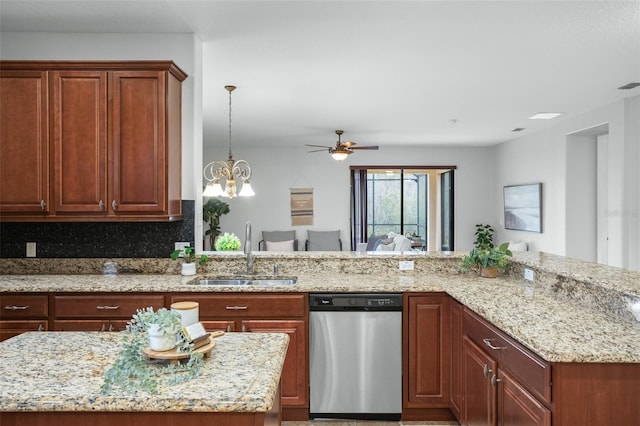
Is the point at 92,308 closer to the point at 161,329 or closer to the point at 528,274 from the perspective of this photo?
the point at 161,329

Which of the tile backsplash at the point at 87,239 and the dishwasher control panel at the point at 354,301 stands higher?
the tile backsplash at the point at 87,239

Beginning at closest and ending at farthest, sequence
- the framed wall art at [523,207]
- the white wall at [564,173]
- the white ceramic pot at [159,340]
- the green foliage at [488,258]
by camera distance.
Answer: the white ceramic pot at [159,340] < the green foliage at [488,258] < the white wall at [564,173] < the framed wall art at [523,207]

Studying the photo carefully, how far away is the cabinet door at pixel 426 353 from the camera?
9.34 feet

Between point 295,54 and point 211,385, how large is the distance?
2.97m


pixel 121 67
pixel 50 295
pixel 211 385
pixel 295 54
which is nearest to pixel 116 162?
pixel 121 67

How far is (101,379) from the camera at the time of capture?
4.28 ft

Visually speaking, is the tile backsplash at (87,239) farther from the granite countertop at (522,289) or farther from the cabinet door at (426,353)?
the cabinet door at (426,353)

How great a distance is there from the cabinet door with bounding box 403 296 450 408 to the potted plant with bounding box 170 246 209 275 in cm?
154

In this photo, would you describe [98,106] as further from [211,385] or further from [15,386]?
[211,385]

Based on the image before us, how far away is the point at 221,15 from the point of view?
9.68 ft

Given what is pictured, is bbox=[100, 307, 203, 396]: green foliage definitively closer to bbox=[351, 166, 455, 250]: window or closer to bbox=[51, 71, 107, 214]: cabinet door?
bbox=[51, 71, 107, 214]: cabinet door

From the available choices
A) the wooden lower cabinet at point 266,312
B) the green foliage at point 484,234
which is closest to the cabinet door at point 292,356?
the wooden lower cabinet at point 266,312

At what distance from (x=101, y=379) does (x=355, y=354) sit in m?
1.83

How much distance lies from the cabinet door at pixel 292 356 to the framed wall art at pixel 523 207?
5.39 metres
